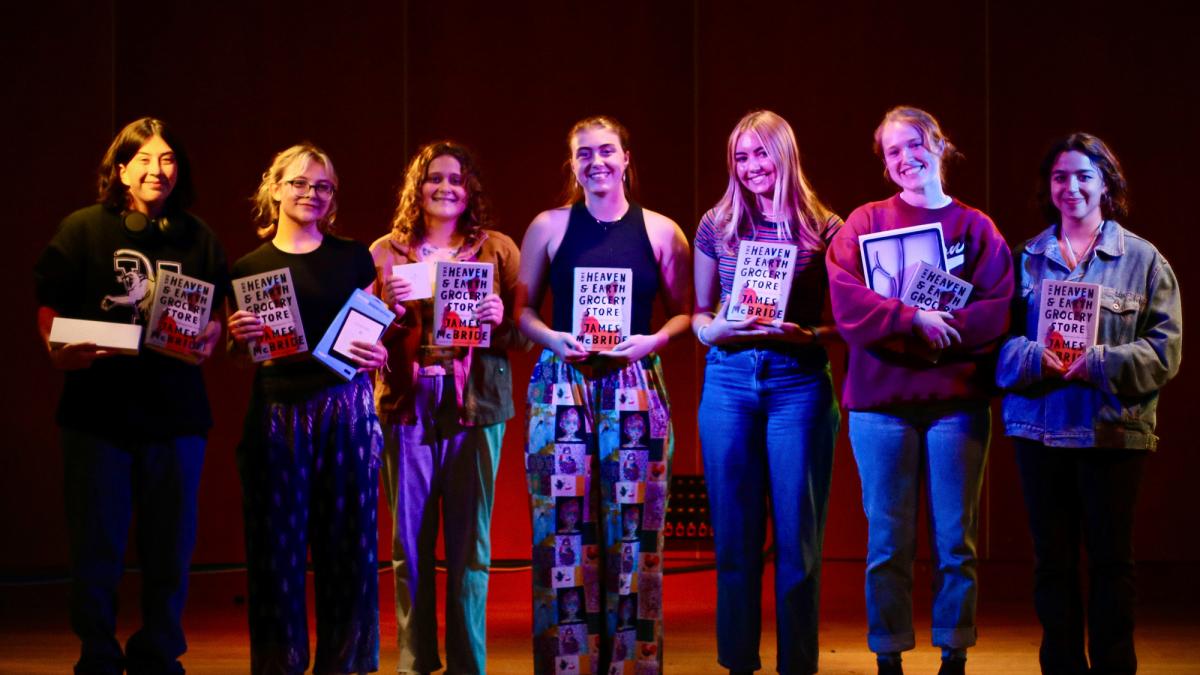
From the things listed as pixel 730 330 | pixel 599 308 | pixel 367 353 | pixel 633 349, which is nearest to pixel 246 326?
pixel 367 353

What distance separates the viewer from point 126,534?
11.5ft

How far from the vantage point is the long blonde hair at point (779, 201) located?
141 inches

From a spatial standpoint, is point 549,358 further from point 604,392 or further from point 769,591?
point 769,591

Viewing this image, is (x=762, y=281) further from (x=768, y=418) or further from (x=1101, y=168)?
(x=1101, y=168)

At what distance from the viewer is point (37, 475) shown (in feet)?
19.8

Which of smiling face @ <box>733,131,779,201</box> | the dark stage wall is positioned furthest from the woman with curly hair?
the dark stage wall

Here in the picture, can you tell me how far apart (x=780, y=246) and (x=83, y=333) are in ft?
6.76

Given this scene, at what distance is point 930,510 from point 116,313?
2.52 meters

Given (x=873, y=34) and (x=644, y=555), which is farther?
(x=873, y=34)

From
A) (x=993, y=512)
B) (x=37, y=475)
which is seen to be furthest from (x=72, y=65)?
(x=993, y=512)

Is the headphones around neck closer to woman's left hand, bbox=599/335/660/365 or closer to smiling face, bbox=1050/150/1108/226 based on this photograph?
woman's left hand, bbox=599/335/660/365

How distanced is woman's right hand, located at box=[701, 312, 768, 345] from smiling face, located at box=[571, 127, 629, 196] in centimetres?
53

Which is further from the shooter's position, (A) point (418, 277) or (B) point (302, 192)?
(A) point (418, 277)

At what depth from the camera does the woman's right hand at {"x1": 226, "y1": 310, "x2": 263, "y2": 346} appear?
3.38 meters
